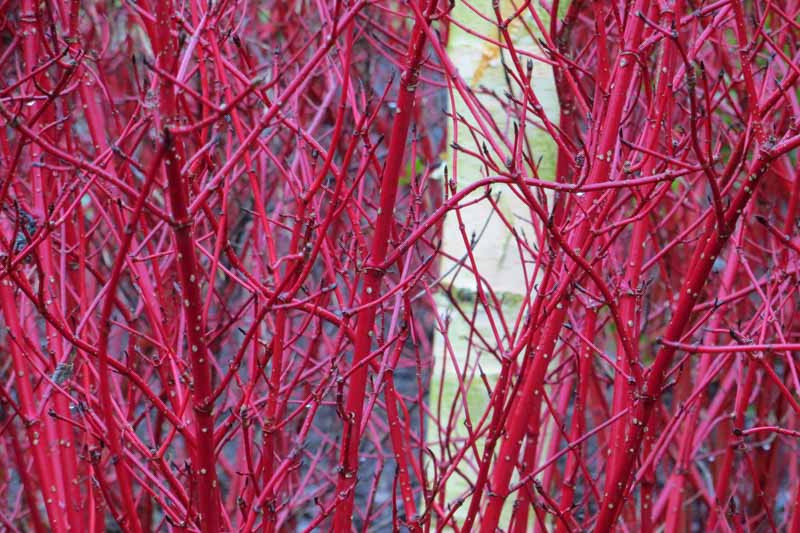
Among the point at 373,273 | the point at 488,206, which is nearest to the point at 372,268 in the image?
the point at 373,273

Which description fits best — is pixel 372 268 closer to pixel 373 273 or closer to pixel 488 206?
pixel 373 273

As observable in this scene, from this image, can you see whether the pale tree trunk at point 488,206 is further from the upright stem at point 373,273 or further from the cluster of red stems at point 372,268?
the upright stem at point 373,273

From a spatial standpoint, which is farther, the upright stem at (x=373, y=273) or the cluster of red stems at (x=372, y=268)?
the upright stem at (x=373, y=273)

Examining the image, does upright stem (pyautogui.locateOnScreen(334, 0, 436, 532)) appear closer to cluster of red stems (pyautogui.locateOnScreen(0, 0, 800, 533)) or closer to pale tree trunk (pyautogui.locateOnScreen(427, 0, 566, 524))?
cluster of red stems (pyautogui.locateOnScreen(0, 0, 800, 533))

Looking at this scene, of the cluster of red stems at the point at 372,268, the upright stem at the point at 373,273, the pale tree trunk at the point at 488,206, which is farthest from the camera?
the pale tree trunk at the point at 488,206

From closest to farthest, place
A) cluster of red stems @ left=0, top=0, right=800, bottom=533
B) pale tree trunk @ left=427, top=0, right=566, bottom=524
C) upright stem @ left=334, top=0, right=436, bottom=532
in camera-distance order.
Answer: cluster of red stems @ left=0, top=0, right=800, bottom=533
upright stem @ left=334, top=0, right=436, bottom=532
pale tree trunk @ left=427, top=0, right=566, bottom=524

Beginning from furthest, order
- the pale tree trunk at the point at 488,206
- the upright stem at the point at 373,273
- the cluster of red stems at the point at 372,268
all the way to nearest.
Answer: the pale tree trunk at the point at 488,206, the upright stem at the point at 373,273, the cluster of red stems at the point at 372,268

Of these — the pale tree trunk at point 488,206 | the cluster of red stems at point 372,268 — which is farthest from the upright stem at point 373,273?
the pale tree trunk at point 488,206

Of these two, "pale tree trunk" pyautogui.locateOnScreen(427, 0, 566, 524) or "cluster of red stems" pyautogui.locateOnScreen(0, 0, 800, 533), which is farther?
"pale tree trunk" pyautogui.locateOnScreen(427, 0, 566, 524)

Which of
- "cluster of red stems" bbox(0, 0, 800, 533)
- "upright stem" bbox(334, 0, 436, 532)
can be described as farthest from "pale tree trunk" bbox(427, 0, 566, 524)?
"upright stem" bbox(334, 0, 436, 532)

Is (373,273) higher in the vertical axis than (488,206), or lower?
lower

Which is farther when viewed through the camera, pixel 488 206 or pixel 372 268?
pixel 488 206

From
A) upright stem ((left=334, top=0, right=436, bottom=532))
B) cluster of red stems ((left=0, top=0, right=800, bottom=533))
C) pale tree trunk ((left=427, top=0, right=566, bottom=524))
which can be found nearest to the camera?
cluster of red stems ((left=0, top=0, right=800, bottom=533))

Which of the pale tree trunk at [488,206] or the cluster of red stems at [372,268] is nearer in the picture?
the cluster of red stems at [372,268]
